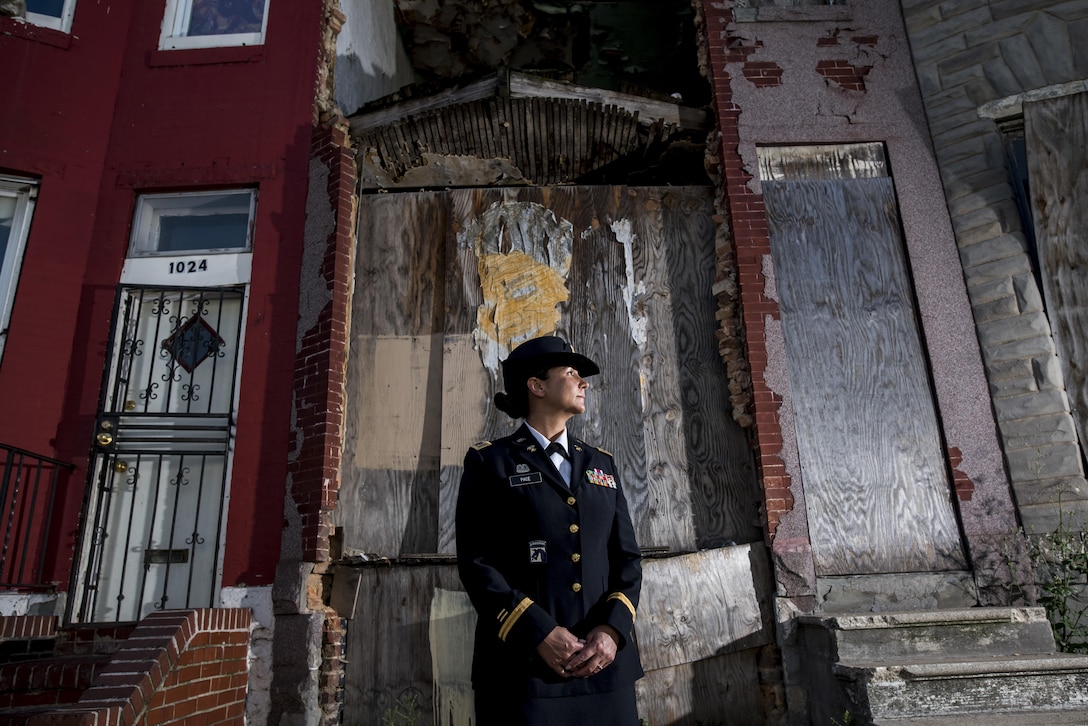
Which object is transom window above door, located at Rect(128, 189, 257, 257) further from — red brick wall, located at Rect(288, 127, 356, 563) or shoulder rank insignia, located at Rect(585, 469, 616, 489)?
shoulder rank insignia, located at Rect(585, 469, 616, 489)

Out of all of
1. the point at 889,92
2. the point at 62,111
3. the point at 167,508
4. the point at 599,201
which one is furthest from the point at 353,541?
the point at 889,92

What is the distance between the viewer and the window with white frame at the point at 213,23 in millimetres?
7172

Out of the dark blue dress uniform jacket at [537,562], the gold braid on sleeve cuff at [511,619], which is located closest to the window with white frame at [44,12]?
the dark blue dress uniform jacket at [537,562]

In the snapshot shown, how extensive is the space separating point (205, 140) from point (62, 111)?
4.08 feet

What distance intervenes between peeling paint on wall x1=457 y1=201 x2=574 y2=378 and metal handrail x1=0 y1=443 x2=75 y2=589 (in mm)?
3226

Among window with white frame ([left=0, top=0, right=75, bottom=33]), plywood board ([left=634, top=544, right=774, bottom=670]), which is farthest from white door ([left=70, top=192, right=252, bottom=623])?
plywood board ([left=634, top=544, right=774, bottom=670])

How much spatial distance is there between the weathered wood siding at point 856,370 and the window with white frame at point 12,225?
5986 mm

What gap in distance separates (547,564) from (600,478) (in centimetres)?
47

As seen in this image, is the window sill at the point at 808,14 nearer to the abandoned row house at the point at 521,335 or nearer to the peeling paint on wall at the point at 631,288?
the abandoned row house at the point at 521,335

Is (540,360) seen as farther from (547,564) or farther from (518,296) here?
(518,296)

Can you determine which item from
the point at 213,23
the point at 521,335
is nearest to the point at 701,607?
the point at 521,335

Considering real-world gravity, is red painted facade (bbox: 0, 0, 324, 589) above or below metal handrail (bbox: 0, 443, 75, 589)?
above

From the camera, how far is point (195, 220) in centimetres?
685

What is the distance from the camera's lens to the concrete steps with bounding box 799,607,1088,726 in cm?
373
